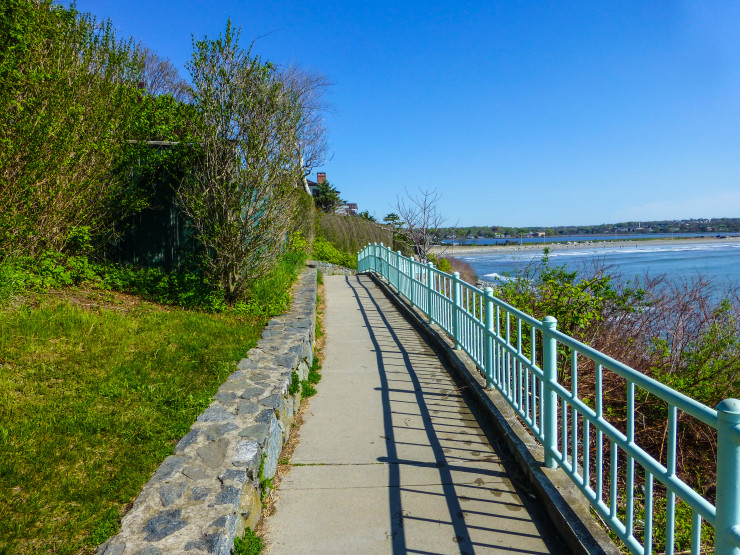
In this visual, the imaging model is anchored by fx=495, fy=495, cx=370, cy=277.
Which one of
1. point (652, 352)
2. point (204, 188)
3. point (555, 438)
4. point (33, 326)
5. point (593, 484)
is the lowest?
point (593, 484)

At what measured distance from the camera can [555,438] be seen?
3504mm

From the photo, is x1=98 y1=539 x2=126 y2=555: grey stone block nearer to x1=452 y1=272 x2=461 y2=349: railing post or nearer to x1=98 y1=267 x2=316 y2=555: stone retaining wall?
x1=98 y1=267 x2=316 y2=555: stone retaining wall

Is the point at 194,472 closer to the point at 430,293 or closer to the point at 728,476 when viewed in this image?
the point at 728,476

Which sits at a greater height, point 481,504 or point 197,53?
point 197,53

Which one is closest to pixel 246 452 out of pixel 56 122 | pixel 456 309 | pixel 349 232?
pixel 456 309

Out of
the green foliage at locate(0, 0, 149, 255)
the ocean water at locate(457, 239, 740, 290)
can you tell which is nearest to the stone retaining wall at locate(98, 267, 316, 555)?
the green foliage at locate(0, 0, 149, 255)

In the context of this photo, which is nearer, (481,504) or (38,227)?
(481,504)

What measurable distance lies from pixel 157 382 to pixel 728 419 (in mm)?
4186

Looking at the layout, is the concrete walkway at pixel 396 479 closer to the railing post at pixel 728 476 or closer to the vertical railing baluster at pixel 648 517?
the vertical railing baluster at pixel 648 517

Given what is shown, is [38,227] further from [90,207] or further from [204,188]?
[204,188]

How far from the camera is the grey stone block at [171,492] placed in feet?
9.28

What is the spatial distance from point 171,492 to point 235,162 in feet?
17.9

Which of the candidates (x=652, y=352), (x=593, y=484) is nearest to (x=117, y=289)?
(x=593, y=484)

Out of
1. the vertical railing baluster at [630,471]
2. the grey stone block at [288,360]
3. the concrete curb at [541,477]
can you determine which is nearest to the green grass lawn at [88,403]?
the grey stone block at [288,360]
